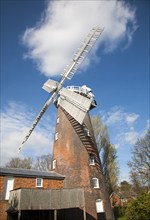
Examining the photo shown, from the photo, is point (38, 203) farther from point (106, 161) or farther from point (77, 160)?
point (106, 161)

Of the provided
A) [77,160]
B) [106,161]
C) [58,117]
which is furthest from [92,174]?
[106,161]

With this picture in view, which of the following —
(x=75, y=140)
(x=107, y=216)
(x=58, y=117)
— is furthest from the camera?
(x=58, y=117)

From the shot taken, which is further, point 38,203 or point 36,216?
point 36,216

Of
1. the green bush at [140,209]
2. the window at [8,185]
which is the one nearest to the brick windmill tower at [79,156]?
the green bush at [140,209]

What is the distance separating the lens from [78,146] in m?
22.1

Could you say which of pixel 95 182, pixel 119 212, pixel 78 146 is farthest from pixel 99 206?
pixel 119 212

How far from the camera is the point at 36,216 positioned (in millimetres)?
19172

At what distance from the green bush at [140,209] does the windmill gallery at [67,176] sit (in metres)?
3.87

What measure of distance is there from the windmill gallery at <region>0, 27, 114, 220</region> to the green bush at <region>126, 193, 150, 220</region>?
12.7 feet

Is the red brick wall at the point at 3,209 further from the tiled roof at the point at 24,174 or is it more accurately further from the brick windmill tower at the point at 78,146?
the brick windmill tower at the point at 78,146

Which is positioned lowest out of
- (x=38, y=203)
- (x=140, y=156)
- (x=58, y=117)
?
(x=38, y=203)

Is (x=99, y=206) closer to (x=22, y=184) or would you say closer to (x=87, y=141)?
(x=87, y=141)

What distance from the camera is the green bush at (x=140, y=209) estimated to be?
15.5 meters

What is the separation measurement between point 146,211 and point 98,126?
1836 centimetres
